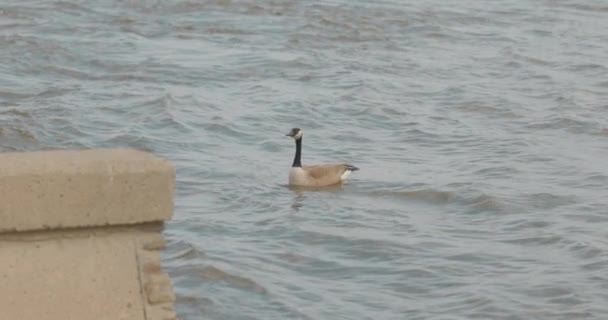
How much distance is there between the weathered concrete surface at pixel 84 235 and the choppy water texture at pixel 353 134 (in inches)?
160

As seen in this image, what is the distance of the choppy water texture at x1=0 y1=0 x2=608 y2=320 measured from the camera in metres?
10.4

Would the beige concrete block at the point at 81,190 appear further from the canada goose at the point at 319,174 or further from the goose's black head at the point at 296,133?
the goose's black head at the point at 296,133

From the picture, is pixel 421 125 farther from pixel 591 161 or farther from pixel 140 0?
pixel 140 0

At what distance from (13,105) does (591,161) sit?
20.3 feet

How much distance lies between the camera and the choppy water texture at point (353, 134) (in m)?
10.4

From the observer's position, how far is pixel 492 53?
23047mm

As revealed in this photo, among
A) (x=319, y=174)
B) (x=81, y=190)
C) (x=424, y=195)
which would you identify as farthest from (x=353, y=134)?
(x=81, y=190)

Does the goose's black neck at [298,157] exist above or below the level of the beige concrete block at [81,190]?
below

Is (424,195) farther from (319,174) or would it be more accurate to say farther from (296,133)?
(296,133)

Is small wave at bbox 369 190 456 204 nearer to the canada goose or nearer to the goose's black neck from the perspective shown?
the canada goose

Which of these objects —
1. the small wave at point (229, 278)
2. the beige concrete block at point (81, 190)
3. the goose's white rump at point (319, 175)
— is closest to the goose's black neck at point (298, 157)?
the goose's white rump at point (319, 175)

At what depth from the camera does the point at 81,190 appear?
5078mm

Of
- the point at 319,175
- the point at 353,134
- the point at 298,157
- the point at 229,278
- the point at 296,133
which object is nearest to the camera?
the point at 229,278

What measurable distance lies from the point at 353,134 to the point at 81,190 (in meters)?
12.0
